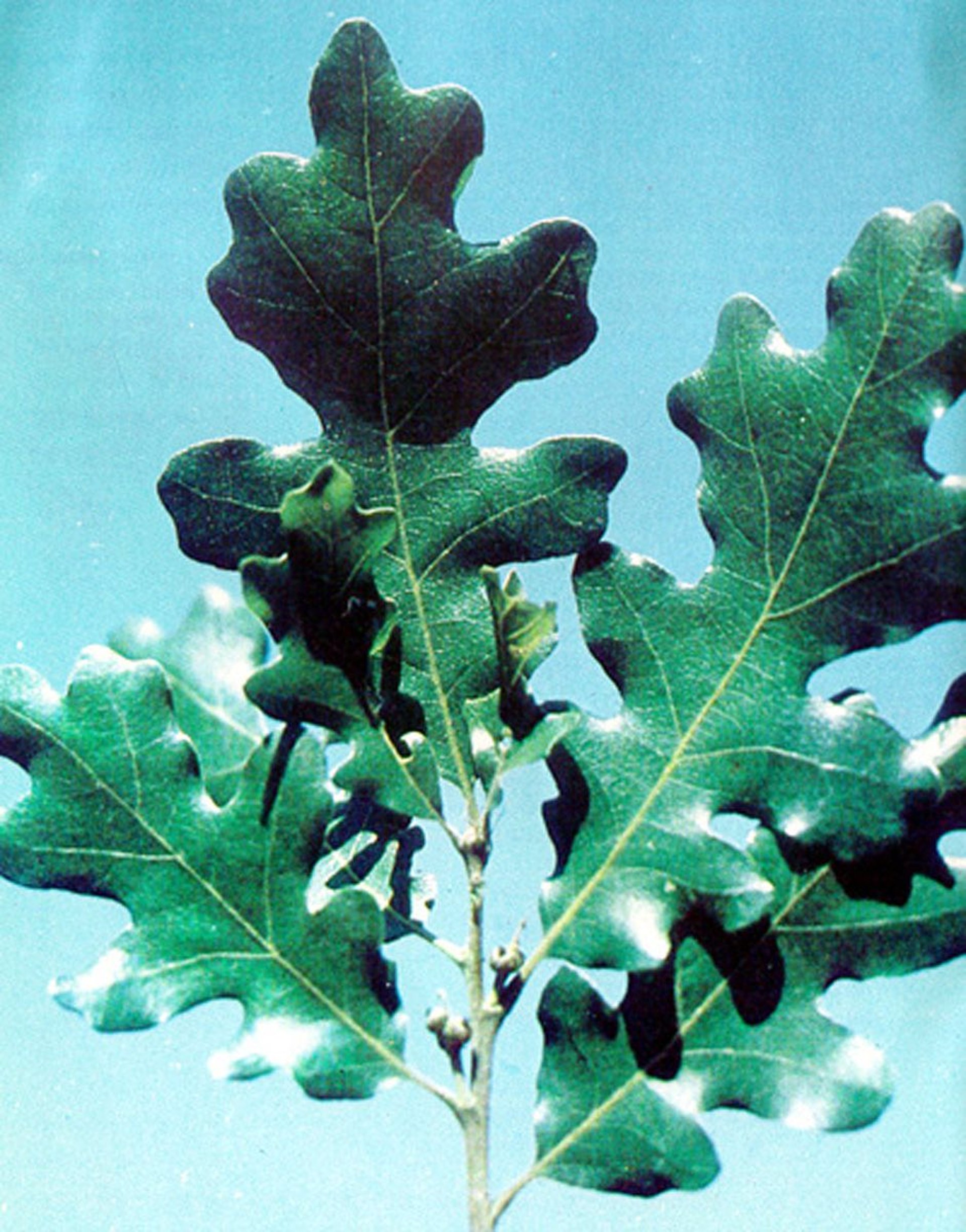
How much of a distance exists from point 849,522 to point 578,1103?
0.64 meters

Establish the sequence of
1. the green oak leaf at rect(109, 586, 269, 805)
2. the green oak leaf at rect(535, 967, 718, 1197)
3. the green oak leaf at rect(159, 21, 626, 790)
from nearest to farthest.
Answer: the green oak leaf at rect(535, 967, 718, 1197) → the green oak leaf at rect(159, 21, 626, 790) → the green oak leaf at rect(109, 586, 269, 805)

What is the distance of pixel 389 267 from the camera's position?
4.29 feet

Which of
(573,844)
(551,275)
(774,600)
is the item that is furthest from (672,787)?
(551,275)

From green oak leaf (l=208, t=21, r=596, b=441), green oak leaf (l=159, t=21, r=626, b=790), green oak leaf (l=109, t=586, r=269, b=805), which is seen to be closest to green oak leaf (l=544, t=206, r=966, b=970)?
green oak leaf (l=159, t=21, r=626, b=790)

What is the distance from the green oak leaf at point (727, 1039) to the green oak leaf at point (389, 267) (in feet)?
2.07

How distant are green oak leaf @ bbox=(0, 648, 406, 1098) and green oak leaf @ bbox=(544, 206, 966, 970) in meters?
0.23

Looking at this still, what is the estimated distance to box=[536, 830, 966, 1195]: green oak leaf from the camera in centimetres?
113

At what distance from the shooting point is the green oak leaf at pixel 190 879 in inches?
45.8

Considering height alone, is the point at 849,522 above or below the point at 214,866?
above

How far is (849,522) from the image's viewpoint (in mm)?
1202

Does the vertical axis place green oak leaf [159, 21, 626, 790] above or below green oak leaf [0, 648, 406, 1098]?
above

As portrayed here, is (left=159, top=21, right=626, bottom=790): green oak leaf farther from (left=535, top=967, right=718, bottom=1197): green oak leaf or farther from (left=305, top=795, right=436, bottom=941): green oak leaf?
(left=535, top=967, right=718, bottom=1197): green oak leaf

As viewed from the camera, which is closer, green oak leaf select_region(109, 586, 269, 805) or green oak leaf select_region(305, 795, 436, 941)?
green oak leaf select_region(305, 795, 436, 941)

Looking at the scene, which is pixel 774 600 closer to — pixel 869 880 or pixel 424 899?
pixel 869 880
